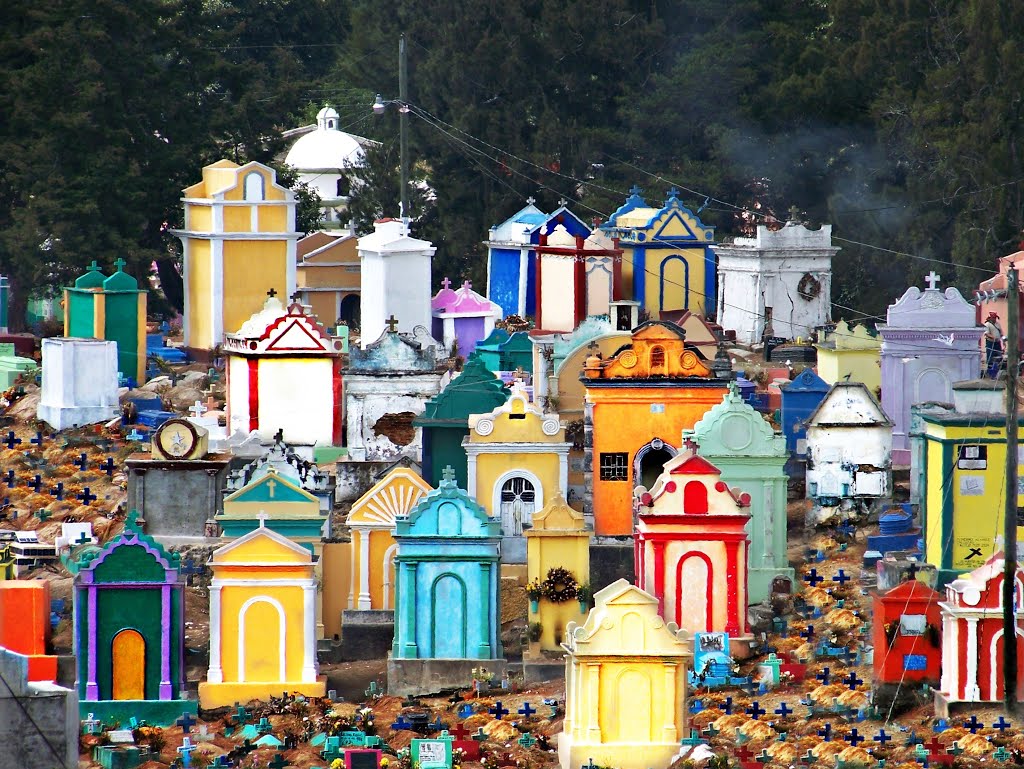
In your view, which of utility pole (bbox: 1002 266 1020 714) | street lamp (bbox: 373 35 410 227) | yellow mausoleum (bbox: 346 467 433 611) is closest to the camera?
utility pole (bbox: 1002 266 1020 714)

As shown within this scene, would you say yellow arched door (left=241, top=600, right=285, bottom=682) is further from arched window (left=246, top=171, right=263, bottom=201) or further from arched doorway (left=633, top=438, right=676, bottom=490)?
arched window (left=246, top=171, right=263, bottom=201)

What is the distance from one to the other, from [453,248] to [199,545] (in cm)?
2380

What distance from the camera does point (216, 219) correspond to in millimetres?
50344

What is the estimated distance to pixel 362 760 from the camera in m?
28.7

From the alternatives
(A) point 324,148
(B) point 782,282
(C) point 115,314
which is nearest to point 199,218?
(C) point 115,314

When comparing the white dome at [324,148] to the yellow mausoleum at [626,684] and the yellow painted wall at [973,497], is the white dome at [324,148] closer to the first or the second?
the yellow painted wall at [973,497]

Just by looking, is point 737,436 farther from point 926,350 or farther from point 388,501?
point 926,350

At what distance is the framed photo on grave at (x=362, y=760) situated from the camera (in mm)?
28656

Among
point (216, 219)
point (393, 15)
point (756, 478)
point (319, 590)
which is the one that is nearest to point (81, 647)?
point (319, 590)

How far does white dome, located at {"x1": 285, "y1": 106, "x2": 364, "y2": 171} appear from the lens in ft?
222

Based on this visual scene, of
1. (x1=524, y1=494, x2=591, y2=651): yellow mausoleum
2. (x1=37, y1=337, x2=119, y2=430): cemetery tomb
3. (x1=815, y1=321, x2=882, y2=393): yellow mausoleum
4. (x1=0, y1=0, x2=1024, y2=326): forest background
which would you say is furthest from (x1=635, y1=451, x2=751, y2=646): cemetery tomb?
(x1=0, y1=0, x2=1024, y2=326): forest background

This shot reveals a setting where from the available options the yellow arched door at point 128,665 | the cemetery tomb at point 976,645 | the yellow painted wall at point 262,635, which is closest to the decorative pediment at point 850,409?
the cemetery tomb at point 976,645

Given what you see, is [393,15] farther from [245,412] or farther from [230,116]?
[245,412]

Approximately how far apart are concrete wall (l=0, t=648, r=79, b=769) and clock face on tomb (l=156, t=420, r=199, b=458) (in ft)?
A: 40.4
